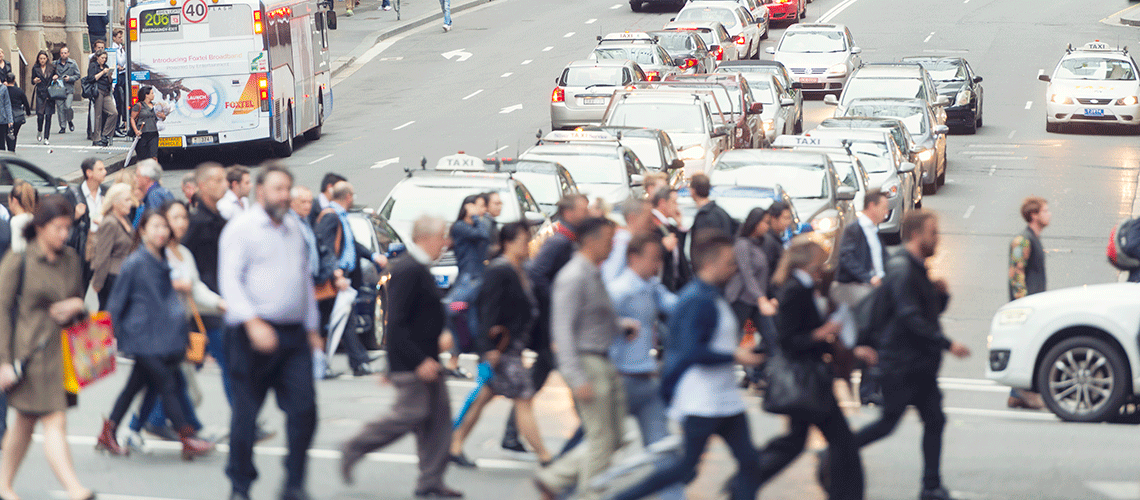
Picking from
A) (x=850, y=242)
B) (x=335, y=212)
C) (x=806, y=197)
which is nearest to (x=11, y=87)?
(x=806, y=197)

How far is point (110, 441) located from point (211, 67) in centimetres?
1885

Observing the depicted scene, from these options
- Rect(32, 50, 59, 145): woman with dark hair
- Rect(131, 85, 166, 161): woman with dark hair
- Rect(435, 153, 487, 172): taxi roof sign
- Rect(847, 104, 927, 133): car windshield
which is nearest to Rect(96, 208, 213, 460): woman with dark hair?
Rect(435, 153, 487, 172): taxi roof sign

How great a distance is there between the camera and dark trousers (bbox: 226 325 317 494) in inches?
268

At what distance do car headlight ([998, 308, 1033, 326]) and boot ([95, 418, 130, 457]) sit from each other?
6147mm

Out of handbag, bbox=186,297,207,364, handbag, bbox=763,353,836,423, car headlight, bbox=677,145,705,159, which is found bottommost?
car headlight, bbox=677,145,705,159

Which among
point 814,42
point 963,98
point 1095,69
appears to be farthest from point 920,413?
point 814,42

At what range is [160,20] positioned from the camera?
25953mm

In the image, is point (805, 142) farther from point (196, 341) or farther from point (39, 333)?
point (39, 333)

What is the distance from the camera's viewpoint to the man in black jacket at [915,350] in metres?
7.32

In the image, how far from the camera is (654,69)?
3247cm

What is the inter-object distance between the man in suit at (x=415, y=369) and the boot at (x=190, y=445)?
1.47 meters

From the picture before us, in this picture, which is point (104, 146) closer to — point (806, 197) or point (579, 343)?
point (806, 197)

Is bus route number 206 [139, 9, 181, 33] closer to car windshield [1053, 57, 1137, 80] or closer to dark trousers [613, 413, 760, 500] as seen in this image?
car windshield [1053, 57, 1137, 80]

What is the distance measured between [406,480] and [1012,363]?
4.81 meters
